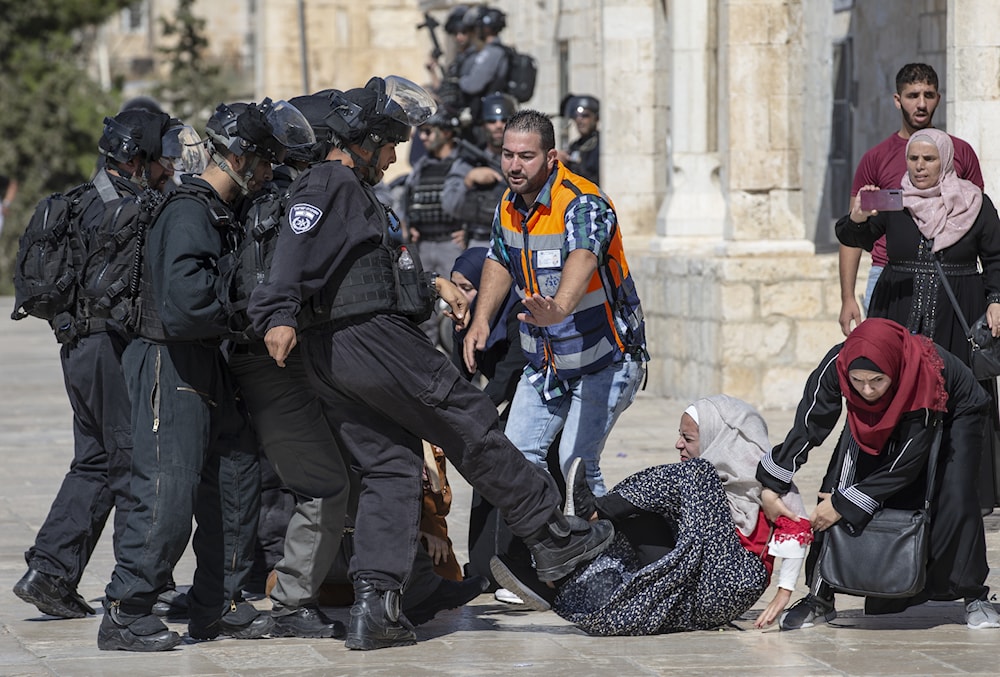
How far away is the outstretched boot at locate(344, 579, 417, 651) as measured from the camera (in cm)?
602

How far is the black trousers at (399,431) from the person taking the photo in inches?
235

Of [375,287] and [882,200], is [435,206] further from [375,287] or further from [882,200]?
[375,287]

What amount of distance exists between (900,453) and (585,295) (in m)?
1.24

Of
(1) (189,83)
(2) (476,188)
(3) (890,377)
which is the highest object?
(1) (189,83)

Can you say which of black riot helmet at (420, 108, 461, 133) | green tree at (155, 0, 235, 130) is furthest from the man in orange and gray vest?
green tree at (155, 0, 235, 130)

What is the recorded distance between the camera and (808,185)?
15.5 metres

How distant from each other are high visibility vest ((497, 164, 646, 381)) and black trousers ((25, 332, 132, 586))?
144 cm

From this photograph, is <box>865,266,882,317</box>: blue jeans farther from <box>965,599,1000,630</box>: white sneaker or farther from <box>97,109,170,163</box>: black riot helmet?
<box>97,109,170,163</box>: black riot helmet

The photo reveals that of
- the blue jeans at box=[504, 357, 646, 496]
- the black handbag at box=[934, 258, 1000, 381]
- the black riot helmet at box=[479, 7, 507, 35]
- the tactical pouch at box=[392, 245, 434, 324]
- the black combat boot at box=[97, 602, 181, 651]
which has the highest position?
the black riot helmet at box=[479, 7, 507, 35]

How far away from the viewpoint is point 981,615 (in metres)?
6.32

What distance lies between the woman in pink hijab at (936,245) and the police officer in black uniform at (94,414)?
9.25 ft

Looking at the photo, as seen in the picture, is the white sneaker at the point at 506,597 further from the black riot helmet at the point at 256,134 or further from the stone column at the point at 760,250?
the stone column at the point at 760,250

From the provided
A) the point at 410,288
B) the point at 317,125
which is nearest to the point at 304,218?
the point at 410,288

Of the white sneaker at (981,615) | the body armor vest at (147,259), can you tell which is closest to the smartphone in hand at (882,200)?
the white sneaker at (981,615)
